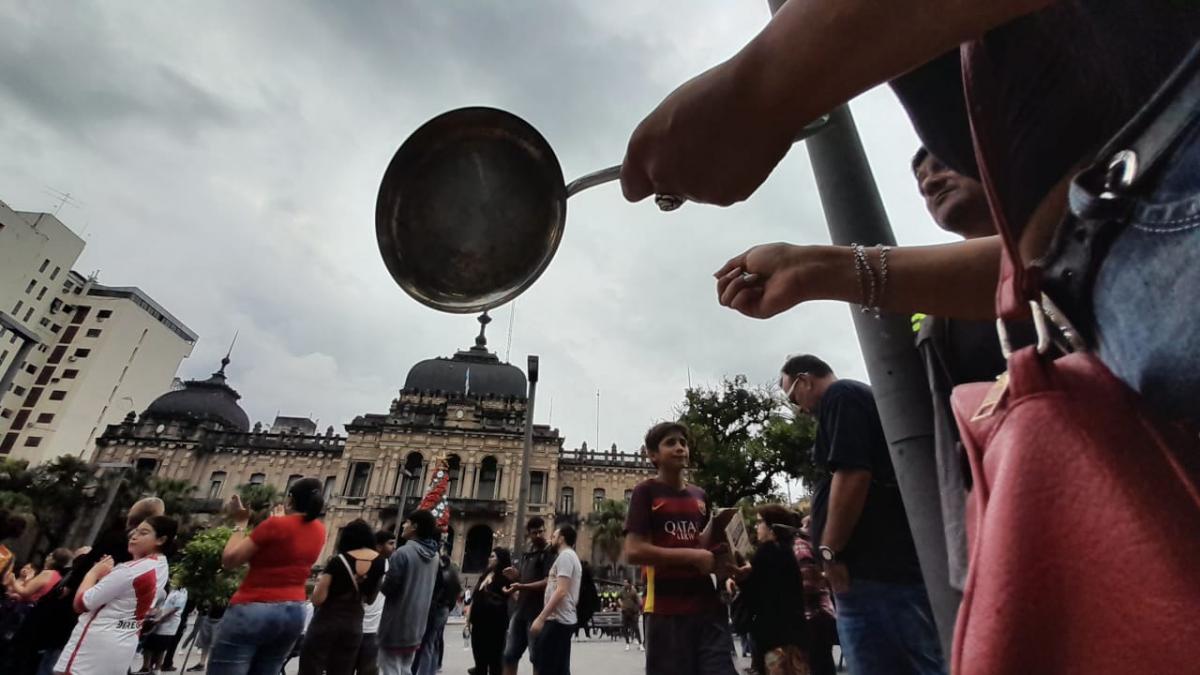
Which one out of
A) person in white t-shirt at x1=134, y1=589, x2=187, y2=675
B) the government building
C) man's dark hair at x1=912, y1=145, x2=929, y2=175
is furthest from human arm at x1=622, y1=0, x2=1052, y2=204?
the government building

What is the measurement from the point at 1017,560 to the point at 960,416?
25 cm

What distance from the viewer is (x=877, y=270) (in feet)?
4.05

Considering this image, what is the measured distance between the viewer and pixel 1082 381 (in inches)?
24.6

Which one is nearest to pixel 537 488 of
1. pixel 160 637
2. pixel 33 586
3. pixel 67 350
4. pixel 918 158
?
pixel 160 637

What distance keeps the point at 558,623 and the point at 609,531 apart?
33.7 metres

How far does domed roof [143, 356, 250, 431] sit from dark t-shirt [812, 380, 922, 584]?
52.9 meters

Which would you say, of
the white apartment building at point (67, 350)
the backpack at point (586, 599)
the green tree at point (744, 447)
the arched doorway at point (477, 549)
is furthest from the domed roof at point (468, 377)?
the backpack at point (586, 599)

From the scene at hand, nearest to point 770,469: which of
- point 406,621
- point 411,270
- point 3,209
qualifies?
point 406,621

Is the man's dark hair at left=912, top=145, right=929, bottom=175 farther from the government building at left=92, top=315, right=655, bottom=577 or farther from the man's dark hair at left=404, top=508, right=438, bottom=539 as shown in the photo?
the government building at left=92, top=315, right=655, bottom=577

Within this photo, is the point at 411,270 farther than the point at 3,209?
No

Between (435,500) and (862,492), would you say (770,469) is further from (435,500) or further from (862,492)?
(862,492)

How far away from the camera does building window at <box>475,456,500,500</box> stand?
40969 mm

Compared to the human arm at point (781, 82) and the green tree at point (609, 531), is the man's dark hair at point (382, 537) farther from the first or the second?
the green tree at point (609, 531)

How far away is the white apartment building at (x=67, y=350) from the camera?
50500 millimetres
